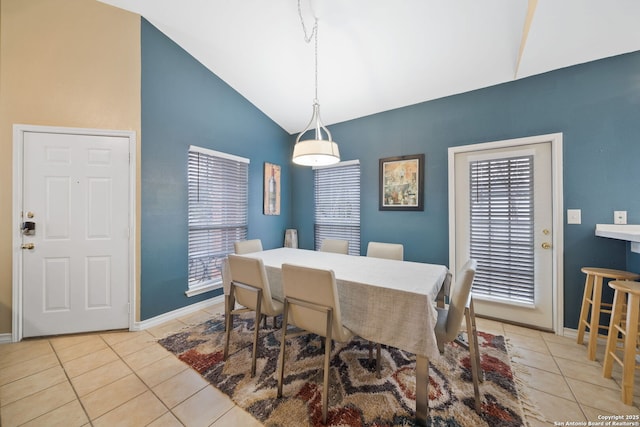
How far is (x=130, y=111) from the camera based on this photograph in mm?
2588

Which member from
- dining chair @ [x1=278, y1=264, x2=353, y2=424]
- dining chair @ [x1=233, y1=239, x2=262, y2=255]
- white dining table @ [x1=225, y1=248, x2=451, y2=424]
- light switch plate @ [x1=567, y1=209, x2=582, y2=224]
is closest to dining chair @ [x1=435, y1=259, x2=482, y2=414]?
white dining table @ [x1=225, y1=248, x2=451, y2=424]

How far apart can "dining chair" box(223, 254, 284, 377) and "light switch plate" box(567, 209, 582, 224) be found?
2896 mm

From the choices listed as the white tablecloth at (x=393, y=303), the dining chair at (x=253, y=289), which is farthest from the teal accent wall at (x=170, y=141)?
the white tablecloth at (x=393, y=303)

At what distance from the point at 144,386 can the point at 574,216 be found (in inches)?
158

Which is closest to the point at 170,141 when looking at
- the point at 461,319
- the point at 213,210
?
the point at 213,210

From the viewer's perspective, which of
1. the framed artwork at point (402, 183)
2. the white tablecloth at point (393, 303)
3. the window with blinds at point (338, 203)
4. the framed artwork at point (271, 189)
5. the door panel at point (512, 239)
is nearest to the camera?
the white tablecloth at point (393, 303)

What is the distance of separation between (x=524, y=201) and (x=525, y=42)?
151 cm

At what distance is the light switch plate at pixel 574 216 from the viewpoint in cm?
235

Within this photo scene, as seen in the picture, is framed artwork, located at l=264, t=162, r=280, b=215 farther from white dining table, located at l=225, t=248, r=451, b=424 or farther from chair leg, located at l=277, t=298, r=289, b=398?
chair leg, located at l=277, t=298, r=289, b=398

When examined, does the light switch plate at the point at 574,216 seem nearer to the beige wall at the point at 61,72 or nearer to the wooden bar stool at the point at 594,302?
the wooden bar stool at the point at 594,302

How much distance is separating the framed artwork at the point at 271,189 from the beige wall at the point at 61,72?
5.91 feet

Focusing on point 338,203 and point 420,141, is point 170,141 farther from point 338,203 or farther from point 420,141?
point 420,141

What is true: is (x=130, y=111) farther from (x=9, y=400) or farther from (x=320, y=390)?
(x=320, y=390)

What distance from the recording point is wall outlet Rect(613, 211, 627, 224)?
2.17 meters
